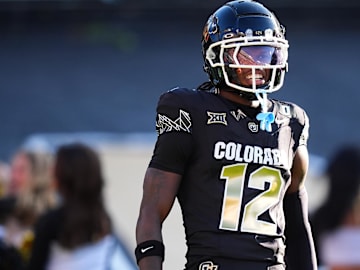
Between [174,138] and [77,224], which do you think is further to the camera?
[77,224]

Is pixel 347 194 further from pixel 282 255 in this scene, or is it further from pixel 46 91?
pixel 46 91

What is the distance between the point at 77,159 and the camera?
6227 mm

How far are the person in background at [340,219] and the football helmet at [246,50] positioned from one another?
7.83ft

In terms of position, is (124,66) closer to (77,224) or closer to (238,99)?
(77,224)

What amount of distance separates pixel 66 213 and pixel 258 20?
7.60 ft

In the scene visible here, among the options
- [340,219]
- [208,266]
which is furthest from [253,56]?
[340,219]

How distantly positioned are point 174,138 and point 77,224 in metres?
2.20

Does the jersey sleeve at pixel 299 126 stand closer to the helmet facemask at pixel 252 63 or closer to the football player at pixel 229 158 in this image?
the football player at pixel 229 158

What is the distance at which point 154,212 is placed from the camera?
3.90 m

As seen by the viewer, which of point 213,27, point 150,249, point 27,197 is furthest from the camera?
point 27,197

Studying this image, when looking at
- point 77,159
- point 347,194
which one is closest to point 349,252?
point 347,194

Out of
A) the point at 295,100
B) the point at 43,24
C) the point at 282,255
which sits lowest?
the point at 282,255

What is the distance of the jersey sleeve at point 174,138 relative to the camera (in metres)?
3.91

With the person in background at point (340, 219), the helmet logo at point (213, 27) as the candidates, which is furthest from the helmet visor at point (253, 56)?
the person in background at point (340, 219)
